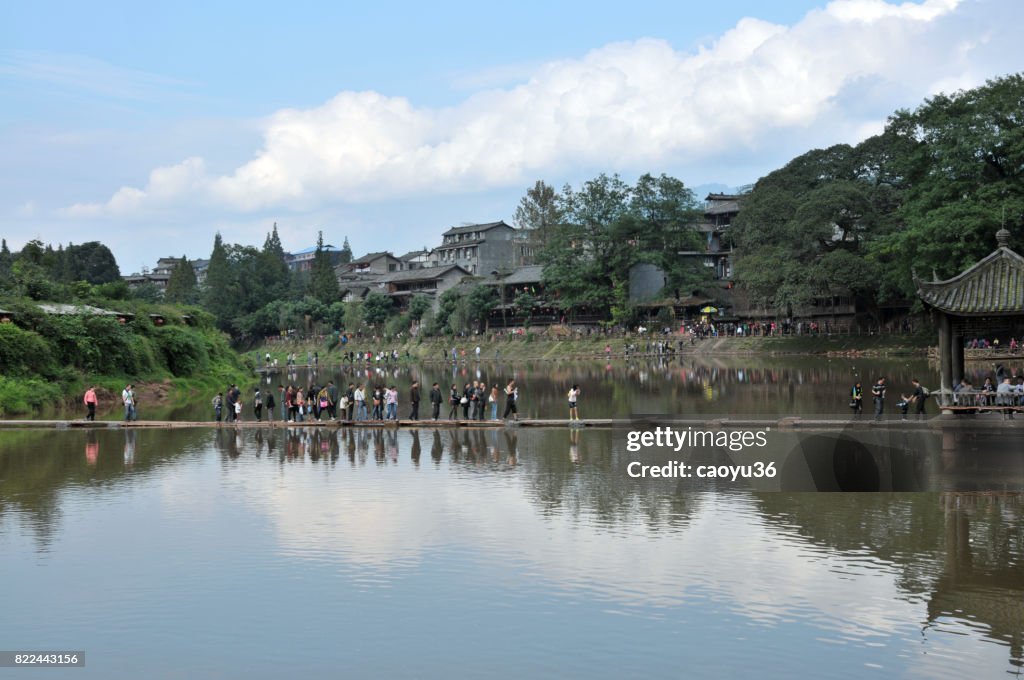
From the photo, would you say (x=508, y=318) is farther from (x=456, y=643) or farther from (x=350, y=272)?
(x=456, y=643)

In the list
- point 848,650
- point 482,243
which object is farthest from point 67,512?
point 482,243

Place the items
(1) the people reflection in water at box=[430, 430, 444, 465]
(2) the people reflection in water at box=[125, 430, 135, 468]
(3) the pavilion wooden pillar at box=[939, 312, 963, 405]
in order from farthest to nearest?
(3) the pavilion wooden pillar at box=[939, 312, 963, 405] → (2) the people reflection in water at box=[125, 430, 135, 468] → (1) the people reflection in water at box=[430, 430, 444, 465]

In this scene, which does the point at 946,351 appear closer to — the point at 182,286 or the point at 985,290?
the point at 985,290

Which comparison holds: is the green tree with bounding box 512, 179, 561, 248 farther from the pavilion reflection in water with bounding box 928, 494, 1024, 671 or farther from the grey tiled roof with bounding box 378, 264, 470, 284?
the pavilion reflection in water with bounding box 928, 494, 1024, 671

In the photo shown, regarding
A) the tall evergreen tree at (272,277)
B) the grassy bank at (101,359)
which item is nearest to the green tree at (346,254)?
the tall evergreen tree at (272,277)

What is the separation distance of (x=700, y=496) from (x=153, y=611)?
40.0 ft

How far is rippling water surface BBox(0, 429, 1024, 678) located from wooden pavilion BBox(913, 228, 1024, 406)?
10830mm

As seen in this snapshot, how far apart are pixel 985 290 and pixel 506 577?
69.9ft

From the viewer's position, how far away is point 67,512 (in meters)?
22.1

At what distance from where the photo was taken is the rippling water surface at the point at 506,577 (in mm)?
13375

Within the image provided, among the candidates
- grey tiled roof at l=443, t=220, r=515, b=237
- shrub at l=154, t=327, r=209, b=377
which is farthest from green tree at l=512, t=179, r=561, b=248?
shrub at l=154, t=327, r=209, b=377

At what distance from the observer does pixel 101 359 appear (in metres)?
54.4

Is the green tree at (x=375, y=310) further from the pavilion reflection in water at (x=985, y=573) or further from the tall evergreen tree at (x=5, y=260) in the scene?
the pavilion reflection in water at (x=985, y=573)

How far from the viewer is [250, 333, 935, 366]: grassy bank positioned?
75250 millimetres
